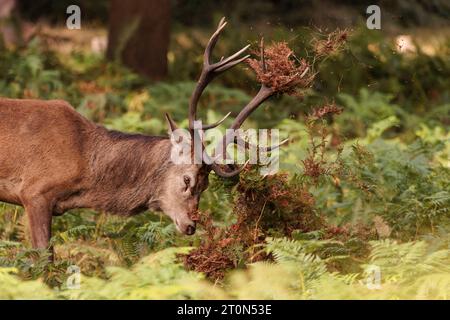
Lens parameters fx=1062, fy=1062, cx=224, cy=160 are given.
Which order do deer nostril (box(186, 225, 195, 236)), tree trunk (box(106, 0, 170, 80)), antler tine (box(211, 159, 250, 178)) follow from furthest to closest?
1. tree trunk (box(106, 0, 170, 80))
2. deer nostril (box(186, 225, 195, 236))
3. antler tine (box(211, 159, 250, 178))

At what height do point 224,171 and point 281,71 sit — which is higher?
point 281,71

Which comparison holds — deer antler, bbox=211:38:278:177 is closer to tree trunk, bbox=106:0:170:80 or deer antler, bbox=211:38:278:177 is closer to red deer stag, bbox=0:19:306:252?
red deer stag, bbox=0:19:306:252

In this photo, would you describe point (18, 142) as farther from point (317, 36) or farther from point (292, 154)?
point (292, 154)

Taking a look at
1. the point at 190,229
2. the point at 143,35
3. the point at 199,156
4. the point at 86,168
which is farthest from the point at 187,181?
the point at 143,35

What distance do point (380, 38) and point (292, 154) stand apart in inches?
185

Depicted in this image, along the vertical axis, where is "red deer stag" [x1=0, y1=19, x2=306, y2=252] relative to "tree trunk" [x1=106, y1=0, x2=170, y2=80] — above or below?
below

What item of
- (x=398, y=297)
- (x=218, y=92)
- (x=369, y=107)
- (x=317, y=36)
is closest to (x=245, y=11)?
(x=218, y=92)

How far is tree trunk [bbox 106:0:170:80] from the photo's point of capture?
53.8 feet

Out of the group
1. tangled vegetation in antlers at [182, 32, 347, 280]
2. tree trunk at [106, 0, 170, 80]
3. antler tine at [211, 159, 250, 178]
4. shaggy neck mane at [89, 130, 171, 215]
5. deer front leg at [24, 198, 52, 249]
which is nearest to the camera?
tangled vegetation in antlers at [182, 32, 347, 280]

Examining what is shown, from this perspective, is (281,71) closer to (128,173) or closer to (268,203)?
(268,203)

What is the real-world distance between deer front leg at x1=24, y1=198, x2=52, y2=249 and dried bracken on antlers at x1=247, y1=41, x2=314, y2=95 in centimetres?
201

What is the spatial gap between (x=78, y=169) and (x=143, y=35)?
8.18m

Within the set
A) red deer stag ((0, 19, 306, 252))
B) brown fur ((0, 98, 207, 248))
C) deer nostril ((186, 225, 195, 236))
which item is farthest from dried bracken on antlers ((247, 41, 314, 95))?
deer nostril ((186, 225, 195, 236))

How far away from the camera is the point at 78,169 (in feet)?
28.4
